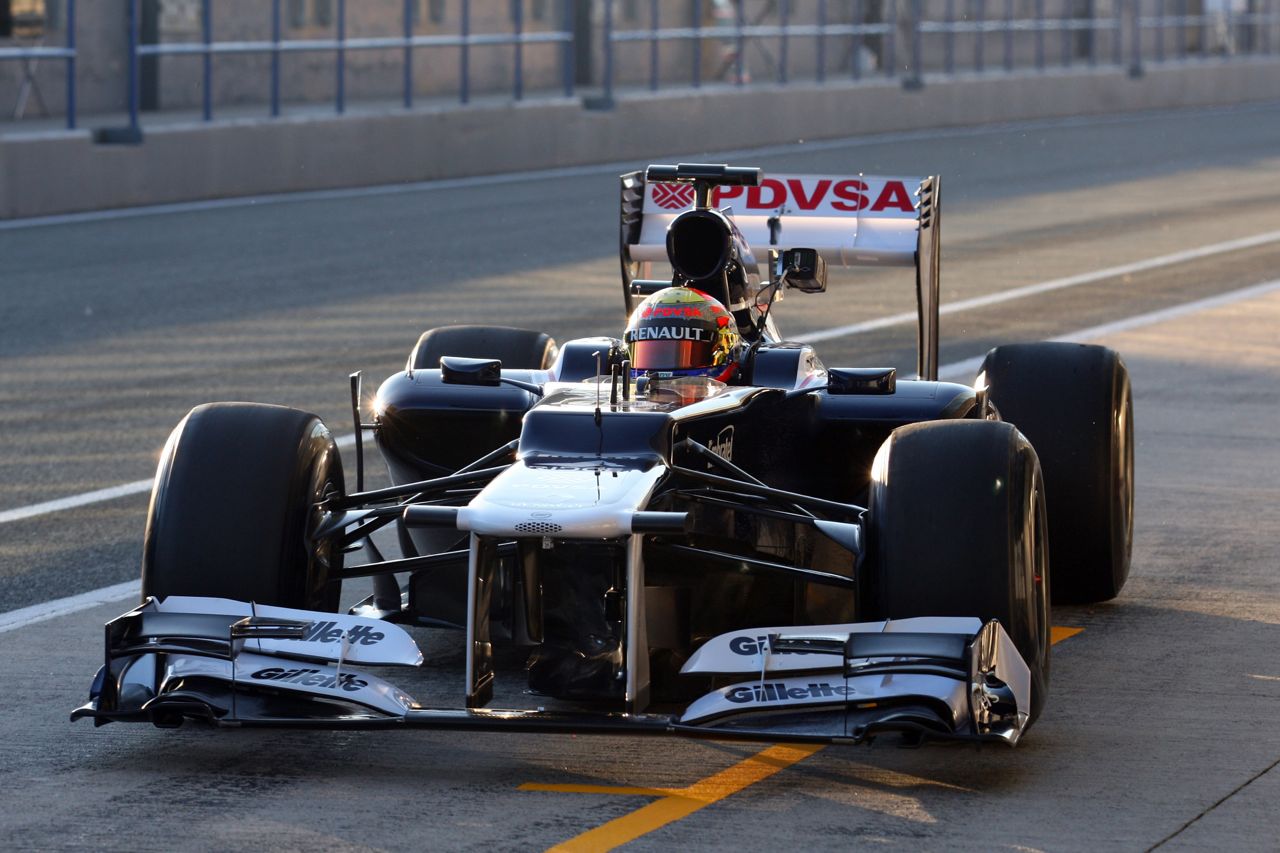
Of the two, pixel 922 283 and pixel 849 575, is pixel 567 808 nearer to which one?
pixel 849 575

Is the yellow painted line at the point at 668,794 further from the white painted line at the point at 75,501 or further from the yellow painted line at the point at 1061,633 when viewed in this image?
the white painted line at the point at 75,501

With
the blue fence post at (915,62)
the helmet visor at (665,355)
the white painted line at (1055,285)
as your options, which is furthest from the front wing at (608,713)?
the blue fence post at (915,62)

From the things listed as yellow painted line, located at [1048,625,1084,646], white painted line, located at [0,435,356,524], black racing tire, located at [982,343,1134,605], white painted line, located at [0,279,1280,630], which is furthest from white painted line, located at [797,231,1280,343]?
yellow painted line, located at [1048,625,1084,646]

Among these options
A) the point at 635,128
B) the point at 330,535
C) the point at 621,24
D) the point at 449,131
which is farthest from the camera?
the point at 621,24

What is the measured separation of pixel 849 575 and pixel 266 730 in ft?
5.83

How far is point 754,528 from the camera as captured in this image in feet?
21.9

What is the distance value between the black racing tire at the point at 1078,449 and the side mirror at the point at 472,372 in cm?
175

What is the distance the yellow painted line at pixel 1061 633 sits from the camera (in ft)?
24.3

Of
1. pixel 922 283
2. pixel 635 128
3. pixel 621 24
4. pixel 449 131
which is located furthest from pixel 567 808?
pixel 621 24

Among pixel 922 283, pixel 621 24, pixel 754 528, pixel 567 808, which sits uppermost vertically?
pixel 621 24

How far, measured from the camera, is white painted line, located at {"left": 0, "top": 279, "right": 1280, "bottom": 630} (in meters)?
7.70

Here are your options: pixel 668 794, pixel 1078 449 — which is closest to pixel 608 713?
pixel 668 794

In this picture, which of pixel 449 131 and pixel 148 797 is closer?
pixel 148 797

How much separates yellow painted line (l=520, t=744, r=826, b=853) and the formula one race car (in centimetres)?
20
